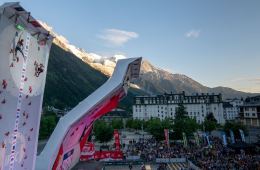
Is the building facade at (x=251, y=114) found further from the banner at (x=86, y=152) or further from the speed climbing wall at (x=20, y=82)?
the speed climbing wall at (x=20, y=82)

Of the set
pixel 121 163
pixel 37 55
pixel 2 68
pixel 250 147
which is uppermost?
pixel 37 55

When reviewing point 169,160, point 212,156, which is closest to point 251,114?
point 212,156

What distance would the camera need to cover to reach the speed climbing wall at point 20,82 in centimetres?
668

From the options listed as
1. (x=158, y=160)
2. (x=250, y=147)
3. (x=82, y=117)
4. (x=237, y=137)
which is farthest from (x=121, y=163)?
(x=237, y=137)

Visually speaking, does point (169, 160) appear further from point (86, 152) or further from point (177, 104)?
point (177, 104)

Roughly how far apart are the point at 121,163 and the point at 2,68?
35.1 meters

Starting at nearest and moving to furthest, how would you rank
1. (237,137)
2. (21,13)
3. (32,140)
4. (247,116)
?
(21,13)
(32,140)
(237,137)
(247,116)

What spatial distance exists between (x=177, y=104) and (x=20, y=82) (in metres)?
118

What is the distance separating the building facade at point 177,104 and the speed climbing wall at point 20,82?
114 meters

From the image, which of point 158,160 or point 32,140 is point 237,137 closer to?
point 158,160

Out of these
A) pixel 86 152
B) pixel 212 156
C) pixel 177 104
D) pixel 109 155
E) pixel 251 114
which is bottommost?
pixel 212 156

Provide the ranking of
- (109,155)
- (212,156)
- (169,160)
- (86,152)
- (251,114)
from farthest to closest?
1. (251,114)
2. (169,160)
3. (109,155)
4. (212,156)
5. (86,152)

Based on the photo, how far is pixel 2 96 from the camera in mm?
6641

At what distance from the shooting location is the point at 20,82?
7473mm
